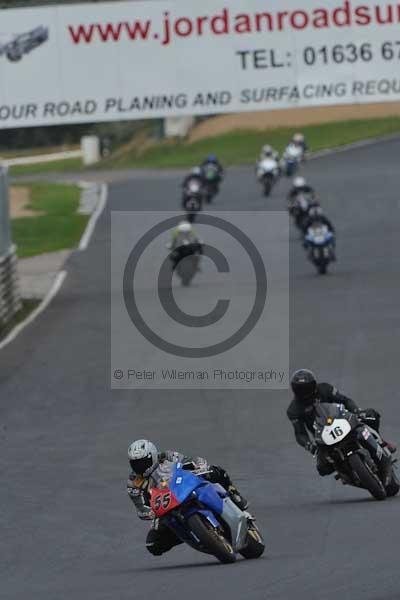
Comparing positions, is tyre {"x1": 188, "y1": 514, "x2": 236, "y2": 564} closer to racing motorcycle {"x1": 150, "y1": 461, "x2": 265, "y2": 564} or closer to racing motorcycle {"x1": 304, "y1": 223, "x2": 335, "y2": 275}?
racing motorcycle {"x1": 150, "y1": 461, "x2": 265, "y2": 564}

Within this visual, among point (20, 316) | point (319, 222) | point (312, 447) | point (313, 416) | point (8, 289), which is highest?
point (319, 222)

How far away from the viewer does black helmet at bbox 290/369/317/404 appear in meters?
12.2

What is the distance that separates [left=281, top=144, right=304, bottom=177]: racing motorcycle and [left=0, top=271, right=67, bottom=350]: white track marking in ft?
72.1

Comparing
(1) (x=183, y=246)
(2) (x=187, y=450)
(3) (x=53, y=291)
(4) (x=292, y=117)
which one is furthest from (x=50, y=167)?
(2) (x=187, y=450)

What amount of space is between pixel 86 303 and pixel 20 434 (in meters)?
11.5

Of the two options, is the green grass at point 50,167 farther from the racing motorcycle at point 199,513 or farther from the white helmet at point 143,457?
the racing motorcycle at point 199,513

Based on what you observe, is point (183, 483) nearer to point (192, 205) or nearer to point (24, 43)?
point (24, 43)

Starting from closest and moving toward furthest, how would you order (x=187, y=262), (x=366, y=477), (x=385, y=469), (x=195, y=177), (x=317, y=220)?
(x=366, y=477) < (x=385, y=469) < (x=187, y=262) < (x=317, y=220) < (x=195, y=177)

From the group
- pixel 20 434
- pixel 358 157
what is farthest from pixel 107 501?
pixel 358 157

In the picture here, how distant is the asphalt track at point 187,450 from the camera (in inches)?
369

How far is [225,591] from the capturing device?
28.3 ft

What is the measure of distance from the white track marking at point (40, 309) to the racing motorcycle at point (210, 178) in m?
14.6

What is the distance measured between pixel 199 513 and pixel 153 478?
1.53ft

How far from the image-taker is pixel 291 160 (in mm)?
55250
